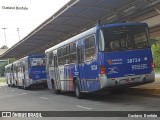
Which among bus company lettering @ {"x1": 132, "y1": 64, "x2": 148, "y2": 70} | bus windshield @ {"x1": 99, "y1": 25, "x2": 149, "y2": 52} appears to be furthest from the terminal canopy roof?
bus company lettering @ {"x1": 132, "y1": 64, "x2": 148, "y2": 70}

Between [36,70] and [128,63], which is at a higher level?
[36,70]

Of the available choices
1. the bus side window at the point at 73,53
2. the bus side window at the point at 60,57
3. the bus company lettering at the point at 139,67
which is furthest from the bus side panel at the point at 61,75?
the bus company lettering at the point at 139,67

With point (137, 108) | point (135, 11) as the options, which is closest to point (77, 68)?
point (135, 11)

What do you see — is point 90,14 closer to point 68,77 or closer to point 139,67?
point 68,77

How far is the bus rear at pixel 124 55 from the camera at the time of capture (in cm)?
1550

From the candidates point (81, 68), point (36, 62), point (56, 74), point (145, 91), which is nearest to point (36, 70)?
point (36, 62)

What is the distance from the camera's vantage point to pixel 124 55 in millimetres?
15750

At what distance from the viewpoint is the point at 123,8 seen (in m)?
20.5

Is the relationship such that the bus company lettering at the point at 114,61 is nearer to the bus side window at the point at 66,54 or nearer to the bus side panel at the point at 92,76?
the bus side panel at the point at 92,76

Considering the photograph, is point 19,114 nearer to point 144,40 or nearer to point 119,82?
point 119,82

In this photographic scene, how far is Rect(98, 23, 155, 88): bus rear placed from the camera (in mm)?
15500

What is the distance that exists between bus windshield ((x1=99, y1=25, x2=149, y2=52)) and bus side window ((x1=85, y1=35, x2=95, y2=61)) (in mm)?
712

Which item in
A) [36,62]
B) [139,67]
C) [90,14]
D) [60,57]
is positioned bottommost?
[139,67]

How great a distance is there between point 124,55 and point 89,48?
5.97 feet
